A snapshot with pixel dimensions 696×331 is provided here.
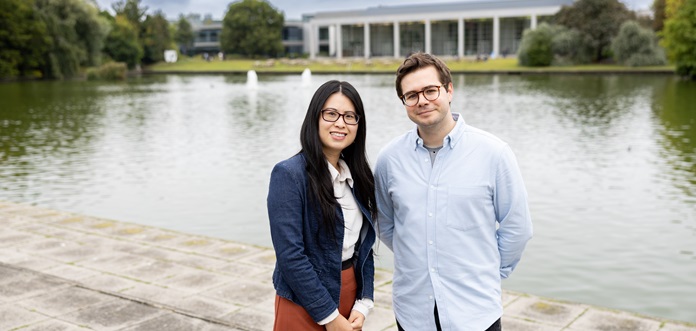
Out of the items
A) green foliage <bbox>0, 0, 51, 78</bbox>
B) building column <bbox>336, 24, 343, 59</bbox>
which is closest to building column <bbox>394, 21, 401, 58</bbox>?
building column <bbox>336, 24, 343, 59</bbox>

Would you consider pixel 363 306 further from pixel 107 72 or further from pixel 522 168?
pixel 107 72

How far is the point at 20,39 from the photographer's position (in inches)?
1930

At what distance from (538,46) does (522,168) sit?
140ft

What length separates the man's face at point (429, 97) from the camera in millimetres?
2516

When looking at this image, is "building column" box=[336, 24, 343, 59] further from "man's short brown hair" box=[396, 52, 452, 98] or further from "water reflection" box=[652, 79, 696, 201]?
"man's short brown hair" box=[396, 52, 452, 98]

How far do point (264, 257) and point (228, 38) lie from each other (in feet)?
293

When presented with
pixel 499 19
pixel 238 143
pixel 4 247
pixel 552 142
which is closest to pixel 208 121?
pixel 238 143

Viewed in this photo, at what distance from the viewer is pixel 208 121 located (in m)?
22.6

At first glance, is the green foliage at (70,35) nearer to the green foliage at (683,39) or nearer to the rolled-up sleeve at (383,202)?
the green foliage at (683,39)

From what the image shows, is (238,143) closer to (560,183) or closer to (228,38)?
(560,183)

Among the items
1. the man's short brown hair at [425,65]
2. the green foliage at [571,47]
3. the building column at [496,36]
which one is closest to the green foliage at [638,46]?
the green foliage at [571,47]

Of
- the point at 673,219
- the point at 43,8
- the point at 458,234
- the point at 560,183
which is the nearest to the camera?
the point at 458,234

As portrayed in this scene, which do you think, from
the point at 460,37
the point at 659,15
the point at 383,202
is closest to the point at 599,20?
the point at 659,15

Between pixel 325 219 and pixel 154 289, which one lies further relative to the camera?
pixel 154 289
